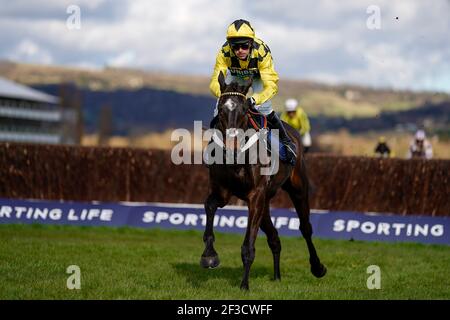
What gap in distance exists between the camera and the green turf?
852cm

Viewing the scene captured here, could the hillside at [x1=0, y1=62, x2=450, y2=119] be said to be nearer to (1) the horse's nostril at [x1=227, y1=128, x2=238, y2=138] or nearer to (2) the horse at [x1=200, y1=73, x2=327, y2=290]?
(2) the horse at [x1=200, y1=73, x2=327, y2=290]

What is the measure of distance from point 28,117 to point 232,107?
81837 mm

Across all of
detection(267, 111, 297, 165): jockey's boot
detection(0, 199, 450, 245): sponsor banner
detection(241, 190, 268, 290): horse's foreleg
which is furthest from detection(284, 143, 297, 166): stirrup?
detection(0, 199, 450, 245): sponsor banner

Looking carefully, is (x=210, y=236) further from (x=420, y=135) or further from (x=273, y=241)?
(x=420, y=135)

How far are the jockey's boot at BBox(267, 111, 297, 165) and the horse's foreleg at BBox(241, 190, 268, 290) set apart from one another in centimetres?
112

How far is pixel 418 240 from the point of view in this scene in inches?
621

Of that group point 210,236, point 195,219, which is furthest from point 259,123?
point 195,219

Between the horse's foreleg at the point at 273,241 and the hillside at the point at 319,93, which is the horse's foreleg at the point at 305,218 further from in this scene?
the hillside at the point at 319,93

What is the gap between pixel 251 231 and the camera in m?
8.83

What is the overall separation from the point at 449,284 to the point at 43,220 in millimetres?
9705

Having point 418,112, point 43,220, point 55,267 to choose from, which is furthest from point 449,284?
point 418,112

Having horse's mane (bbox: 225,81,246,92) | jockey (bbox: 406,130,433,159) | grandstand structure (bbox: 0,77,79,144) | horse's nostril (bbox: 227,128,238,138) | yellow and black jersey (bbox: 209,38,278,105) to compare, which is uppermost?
yellow and black jersey (bbox: 209,38,278,105)

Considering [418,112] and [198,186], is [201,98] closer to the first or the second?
[418,112]

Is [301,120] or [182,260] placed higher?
[301,120]
